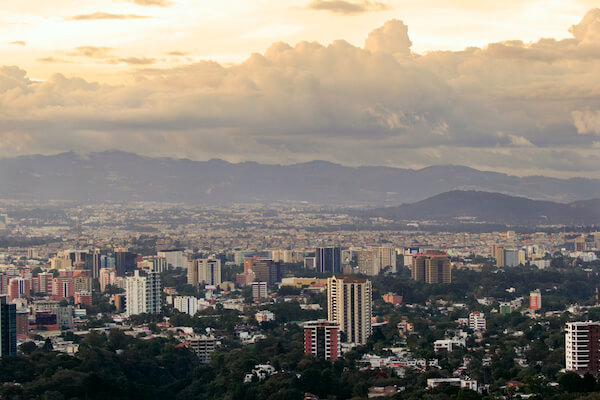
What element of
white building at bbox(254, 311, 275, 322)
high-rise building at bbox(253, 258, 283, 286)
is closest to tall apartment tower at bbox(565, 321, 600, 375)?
white building at bbox(254, 311, 275, 322)

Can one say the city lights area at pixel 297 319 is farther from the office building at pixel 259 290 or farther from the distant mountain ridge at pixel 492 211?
the distant mountain ridge at pixel 492 211

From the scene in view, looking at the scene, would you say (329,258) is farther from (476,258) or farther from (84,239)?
(84,239)

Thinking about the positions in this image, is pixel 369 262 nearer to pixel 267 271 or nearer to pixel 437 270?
pixel 267 271

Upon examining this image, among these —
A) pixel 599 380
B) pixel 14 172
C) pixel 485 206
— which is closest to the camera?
pixel 599 380

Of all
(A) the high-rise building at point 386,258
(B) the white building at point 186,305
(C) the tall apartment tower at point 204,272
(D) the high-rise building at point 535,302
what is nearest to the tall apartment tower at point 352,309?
(B) the white building at point 186,305

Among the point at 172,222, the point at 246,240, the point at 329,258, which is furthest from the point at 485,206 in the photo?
the point at 329,258

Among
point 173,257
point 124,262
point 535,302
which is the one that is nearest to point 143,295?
point 535,302
